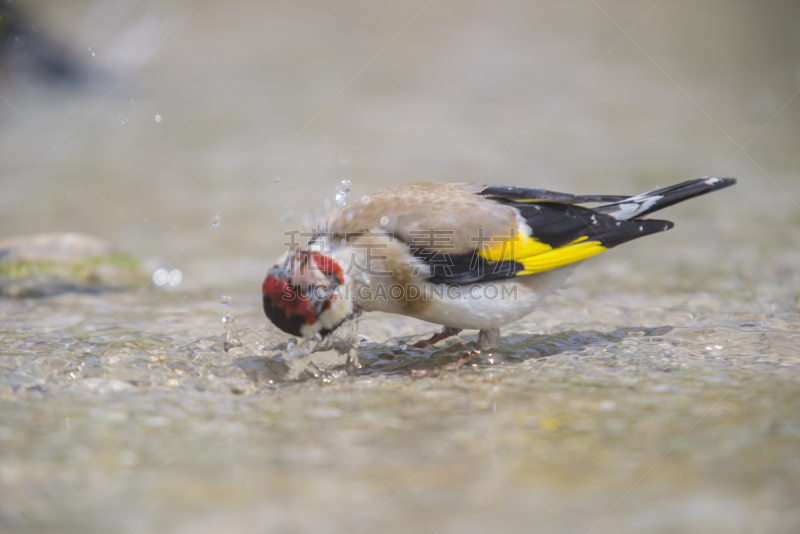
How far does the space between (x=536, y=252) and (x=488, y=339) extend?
1.93 ft

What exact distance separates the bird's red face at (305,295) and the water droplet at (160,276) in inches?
106

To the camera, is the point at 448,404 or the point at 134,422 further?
the point at 448,404

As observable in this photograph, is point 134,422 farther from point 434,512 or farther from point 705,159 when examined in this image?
point 705,159

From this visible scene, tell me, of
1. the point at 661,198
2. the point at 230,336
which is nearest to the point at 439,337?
the point at 230,336

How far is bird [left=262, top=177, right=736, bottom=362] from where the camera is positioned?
10.9 ft

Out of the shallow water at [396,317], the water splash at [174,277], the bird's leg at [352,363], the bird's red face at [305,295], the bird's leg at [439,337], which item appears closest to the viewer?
the shallow water at [396,317]

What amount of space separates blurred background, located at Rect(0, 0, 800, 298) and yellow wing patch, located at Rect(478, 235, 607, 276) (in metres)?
1.85

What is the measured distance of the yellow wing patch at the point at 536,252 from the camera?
3.45 m

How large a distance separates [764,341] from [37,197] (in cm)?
777

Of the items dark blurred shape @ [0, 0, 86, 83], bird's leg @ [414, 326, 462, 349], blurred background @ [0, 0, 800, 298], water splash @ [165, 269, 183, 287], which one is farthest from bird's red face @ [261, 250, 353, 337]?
dark blurred shape @ [0, 0, 86, 83]

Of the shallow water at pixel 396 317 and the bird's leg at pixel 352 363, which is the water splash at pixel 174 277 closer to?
the shallow water at pixel 396 317

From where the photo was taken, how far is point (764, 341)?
340 centimetres

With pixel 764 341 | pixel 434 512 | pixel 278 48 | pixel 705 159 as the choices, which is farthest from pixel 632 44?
pixel 434 512

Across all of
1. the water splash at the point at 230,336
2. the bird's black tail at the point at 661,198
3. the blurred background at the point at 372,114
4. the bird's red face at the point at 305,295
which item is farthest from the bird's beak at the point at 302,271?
the blurred background at the point at 372,114
